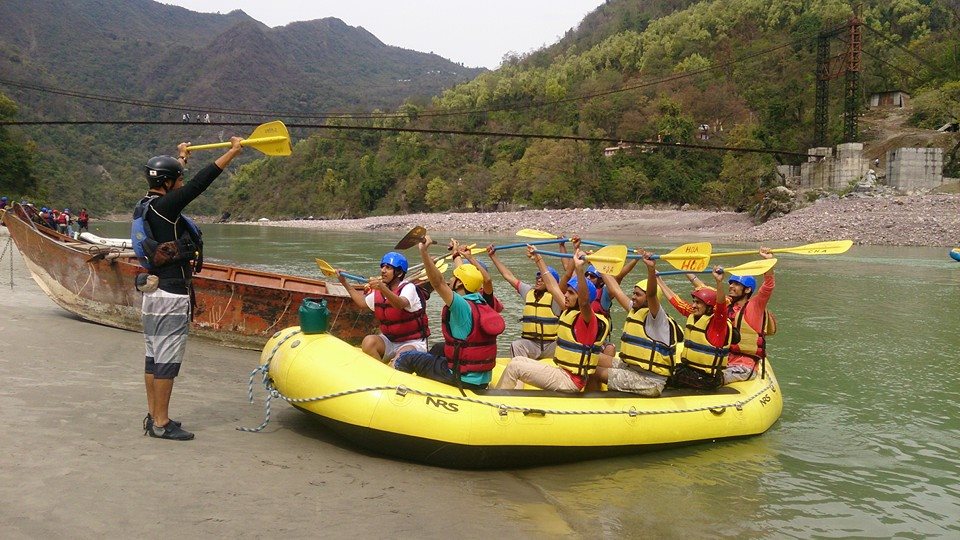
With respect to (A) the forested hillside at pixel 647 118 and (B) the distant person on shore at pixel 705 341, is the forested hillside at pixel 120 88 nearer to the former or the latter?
(A) the forested hillside at pixel 647 118

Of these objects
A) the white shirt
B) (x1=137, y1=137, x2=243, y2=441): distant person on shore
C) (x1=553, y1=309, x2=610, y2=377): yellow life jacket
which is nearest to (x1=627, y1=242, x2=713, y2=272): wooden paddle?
A: (x1=553, y1=309, x2=610, y2=377): yellow life jacket

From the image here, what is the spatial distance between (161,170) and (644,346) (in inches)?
139

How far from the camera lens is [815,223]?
1282 inches

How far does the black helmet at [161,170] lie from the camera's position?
416 centimetres

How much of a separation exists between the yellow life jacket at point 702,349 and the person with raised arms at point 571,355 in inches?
34.5

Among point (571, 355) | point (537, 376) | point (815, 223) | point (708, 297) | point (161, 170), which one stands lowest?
point (815, 223)

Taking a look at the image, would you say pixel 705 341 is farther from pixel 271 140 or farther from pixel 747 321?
pixel 271 140

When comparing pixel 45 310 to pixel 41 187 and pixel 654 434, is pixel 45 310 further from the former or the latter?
pixel 41 187

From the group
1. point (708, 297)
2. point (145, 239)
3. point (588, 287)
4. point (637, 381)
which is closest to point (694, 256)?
point (708, 297)

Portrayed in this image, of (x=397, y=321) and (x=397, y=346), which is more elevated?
(x=397, y=321)

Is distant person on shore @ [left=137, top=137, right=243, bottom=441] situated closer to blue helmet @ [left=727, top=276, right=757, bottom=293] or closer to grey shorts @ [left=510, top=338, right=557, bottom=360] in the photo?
grey shorts @ [left=510, top=338, right=557, bottom=360]

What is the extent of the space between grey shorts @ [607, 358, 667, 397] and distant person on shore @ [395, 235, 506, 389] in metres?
1.10

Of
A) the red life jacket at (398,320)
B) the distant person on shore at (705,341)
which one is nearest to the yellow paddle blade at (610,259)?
the distant person on shore at (705,341)

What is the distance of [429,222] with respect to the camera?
56656mm
